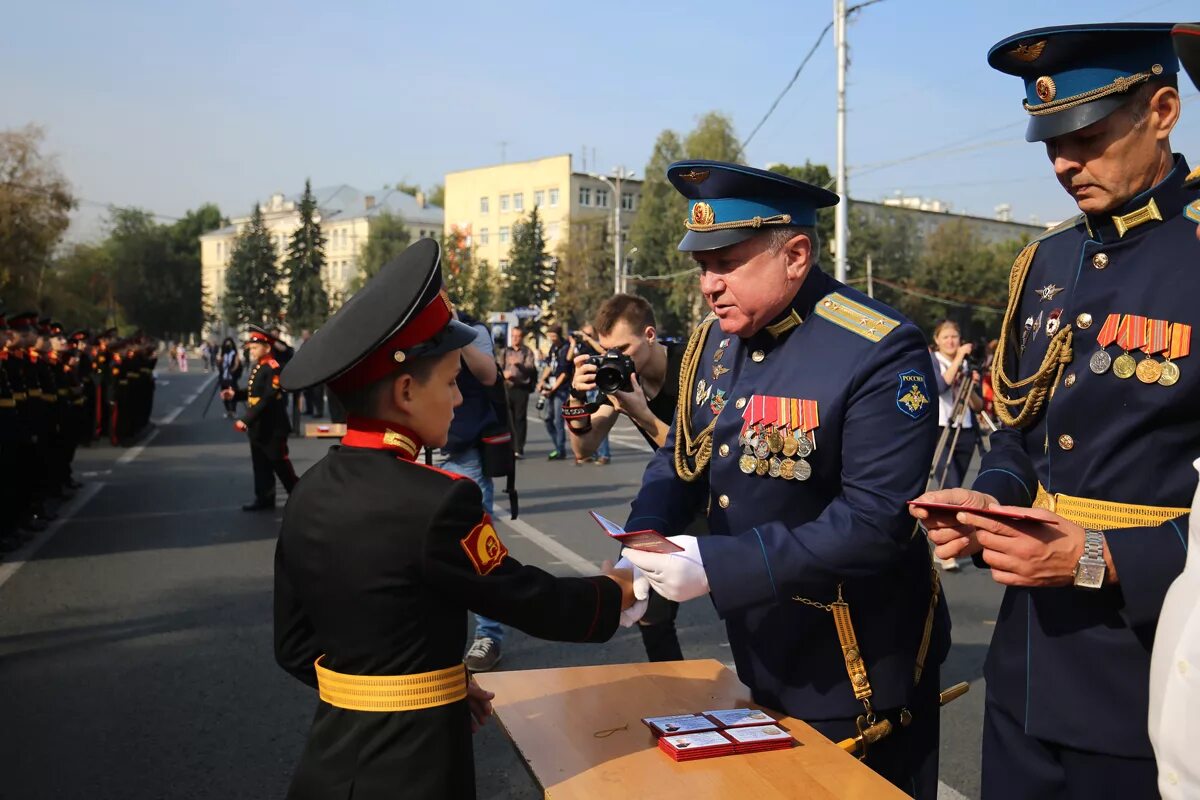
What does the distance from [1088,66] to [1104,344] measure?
23.4 inches

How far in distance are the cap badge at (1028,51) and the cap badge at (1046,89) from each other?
6 cm

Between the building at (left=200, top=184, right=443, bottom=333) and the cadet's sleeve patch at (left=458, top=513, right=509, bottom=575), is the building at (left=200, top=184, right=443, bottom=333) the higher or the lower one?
the higher one

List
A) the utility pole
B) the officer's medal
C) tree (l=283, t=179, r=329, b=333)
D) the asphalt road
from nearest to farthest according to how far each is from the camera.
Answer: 1. the officer's medal
2. the asphalt road
3. the utility pole
4. tree (l=283, t=179, r=329, b=333)

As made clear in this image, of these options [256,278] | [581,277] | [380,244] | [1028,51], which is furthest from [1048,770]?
[256,278]

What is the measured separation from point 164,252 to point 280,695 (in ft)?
364

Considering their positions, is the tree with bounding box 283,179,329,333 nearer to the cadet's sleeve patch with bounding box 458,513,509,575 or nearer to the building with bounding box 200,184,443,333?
the building with bounding box 200,184,443,333

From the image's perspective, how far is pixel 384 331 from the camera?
233cm

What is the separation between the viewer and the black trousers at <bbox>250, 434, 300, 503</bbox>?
12.3 metres

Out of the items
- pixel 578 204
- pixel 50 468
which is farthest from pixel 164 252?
pixel 50 468

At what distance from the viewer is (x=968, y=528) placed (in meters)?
2.21

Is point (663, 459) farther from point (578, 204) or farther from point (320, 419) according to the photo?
point (578, 204)

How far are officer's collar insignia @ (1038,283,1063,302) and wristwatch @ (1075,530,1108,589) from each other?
687 millimetres

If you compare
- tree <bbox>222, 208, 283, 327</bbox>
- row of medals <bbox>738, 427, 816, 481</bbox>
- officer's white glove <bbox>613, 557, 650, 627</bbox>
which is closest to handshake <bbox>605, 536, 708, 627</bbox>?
officer's white glove <bbox>613, 557, 650, 627</bbox>

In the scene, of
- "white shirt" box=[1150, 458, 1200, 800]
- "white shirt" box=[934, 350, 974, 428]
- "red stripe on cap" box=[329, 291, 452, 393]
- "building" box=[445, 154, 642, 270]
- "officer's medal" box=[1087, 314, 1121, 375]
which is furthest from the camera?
"building" box=[445, 154, 642, 270]
